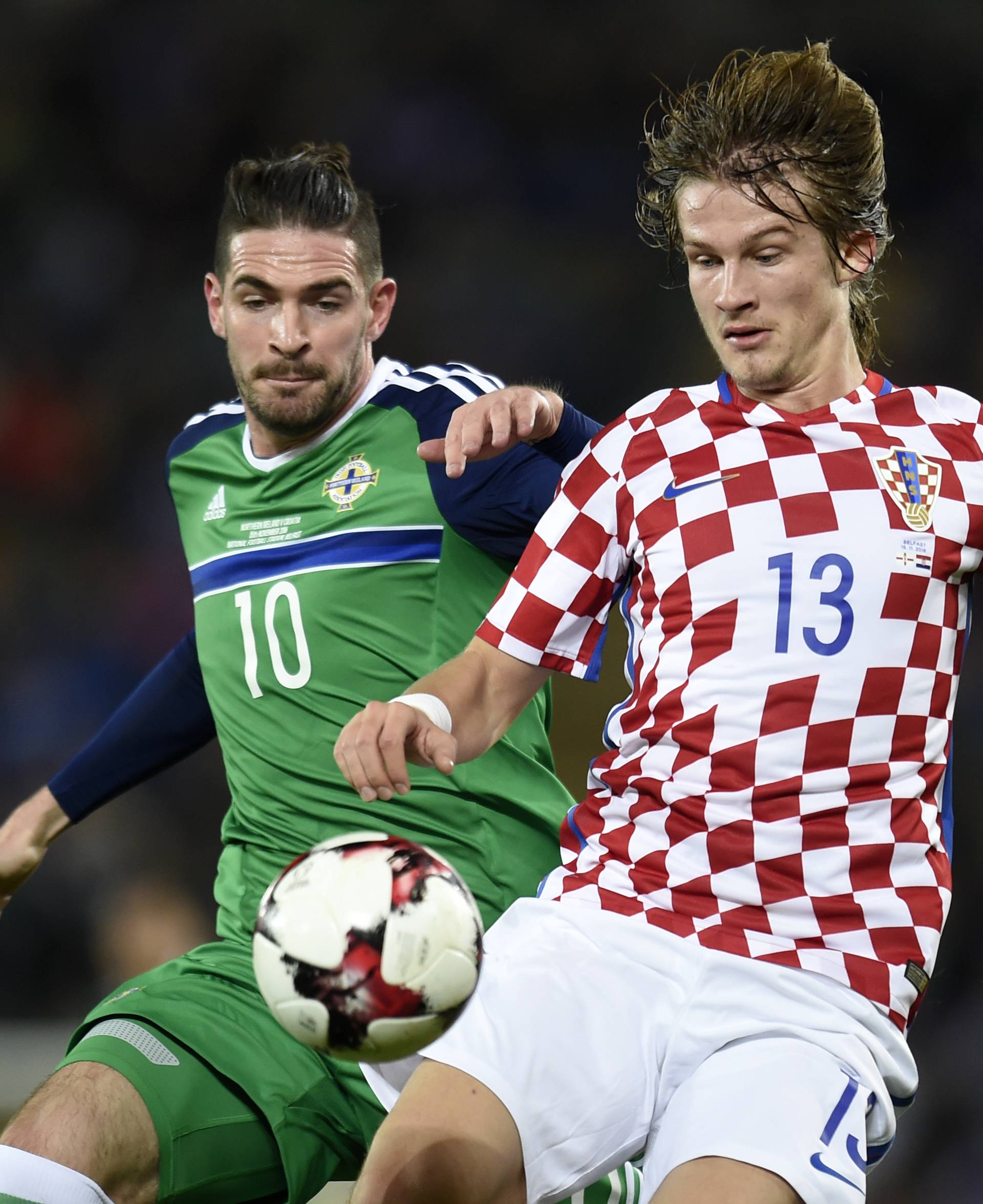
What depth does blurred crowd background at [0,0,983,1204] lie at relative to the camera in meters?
5.73

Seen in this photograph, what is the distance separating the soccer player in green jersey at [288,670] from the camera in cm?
234

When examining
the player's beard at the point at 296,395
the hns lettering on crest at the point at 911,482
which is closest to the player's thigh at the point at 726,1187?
the hns lettering on crest at the point at 911,482

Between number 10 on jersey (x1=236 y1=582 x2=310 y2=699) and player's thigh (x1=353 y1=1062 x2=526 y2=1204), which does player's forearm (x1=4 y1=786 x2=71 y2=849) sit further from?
player's thigh (x1=353 y1=1062 x2=526 y2=1204)

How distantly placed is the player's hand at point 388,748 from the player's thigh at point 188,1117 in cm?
74

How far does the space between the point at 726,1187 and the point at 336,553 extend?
147 cm

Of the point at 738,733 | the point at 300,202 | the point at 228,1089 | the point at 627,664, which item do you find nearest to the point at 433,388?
the point at 300,202

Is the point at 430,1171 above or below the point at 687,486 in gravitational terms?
below

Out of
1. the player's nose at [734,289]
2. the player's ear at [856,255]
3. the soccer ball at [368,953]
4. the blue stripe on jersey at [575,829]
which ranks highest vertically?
the player's ear at [856,255]

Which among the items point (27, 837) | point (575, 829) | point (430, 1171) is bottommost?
point (27, 837)

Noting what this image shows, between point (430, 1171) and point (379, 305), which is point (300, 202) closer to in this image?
point (379, 305)

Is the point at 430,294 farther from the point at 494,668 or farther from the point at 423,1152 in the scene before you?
the point at 423,1152

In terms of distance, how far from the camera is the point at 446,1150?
185 cm

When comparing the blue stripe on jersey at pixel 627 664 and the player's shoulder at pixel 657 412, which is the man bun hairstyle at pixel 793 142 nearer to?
the player's shoulder at pixel 657 412

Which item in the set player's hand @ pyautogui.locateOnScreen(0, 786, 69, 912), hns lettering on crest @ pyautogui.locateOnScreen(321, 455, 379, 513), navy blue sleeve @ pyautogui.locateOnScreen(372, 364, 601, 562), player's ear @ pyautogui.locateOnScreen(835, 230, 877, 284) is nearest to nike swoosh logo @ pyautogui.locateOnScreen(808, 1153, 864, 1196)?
navy blue sleeve @ pyautogui.locateOnScreen(372, 364, 601, 562)
